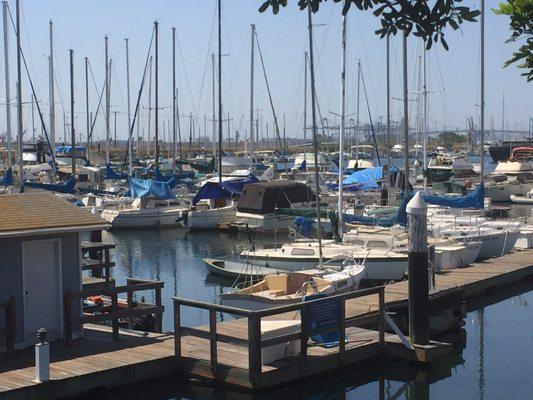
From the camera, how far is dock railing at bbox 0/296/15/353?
14172 mm

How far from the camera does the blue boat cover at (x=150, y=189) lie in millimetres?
48156

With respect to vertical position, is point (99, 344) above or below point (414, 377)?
above

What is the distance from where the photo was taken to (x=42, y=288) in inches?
593

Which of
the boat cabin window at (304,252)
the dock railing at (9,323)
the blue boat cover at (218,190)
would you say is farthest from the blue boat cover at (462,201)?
Answer: the dock railing at (9,323)

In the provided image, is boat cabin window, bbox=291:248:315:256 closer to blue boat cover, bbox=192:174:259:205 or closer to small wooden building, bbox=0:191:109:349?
small wooden building, bbox=0:191:109:349

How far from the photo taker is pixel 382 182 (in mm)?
52844

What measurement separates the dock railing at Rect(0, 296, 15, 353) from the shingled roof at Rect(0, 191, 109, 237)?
1163 mm

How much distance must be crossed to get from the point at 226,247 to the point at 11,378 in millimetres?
27922

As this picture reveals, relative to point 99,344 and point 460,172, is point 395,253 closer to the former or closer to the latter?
point 99,344

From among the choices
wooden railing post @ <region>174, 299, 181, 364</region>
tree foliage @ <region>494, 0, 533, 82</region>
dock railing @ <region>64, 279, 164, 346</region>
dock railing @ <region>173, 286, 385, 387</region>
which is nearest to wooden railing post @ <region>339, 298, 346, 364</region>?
dock railing @ <region>173, 286, 385, 387</region>

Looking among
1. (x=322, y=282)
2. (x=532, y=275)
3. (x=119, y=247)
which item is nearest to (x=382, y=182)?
(x=119, y=247)

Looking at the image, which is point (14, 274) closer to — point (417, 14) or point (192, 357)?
point (192, 357)

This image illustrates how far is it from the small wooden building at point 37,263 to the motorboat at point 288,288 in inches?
221

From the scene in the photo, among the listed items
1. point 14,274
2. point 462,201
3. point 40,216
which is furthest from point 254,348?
point 462,201
